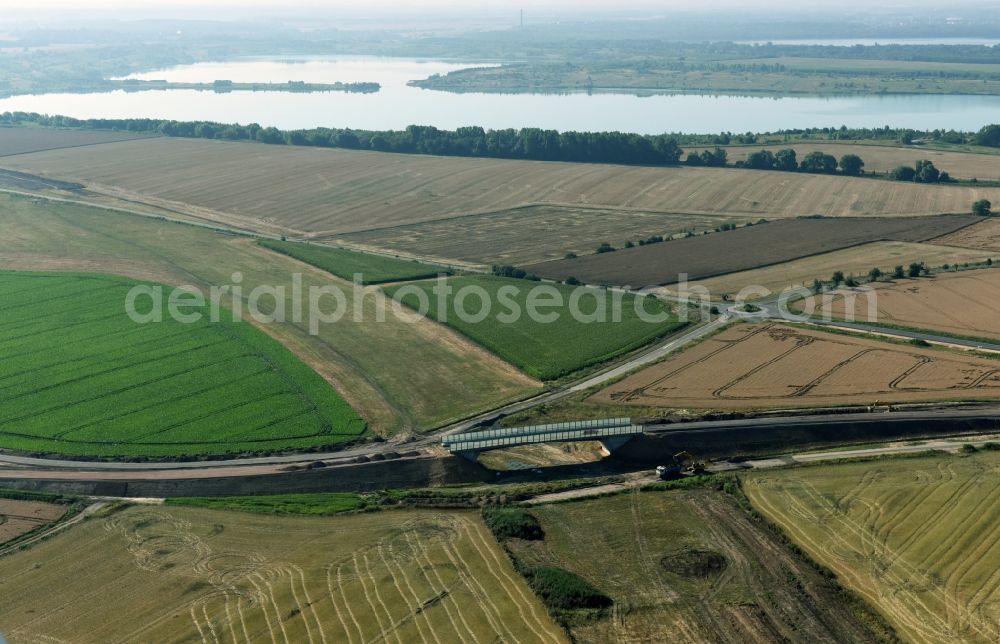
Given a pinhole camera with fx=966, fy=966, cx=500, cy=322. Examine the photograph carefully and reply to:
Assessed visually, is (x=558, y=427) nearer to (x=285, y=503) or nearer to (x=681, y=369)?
(x=681, y=369)

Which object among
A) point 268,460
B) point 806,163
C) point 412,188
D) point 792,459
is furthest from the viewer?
point 806,163

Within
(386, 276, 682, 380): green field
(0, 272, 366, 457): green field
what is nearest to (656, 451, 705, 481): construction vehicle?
(386, 276, 682, 380): green field

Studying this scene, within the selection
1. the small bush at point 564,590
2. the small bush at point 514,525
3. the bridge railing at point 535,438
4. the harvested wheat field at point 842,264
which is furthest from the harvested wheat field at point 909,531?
the harvested wheat field at point 842,264

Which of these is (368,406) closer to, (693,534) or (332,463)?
(332,463)

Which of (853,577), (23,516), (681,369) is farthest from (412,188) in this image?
(853,577)

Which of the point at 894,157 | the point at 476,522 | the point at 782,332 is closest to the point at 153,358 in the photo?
the point at 476,522
